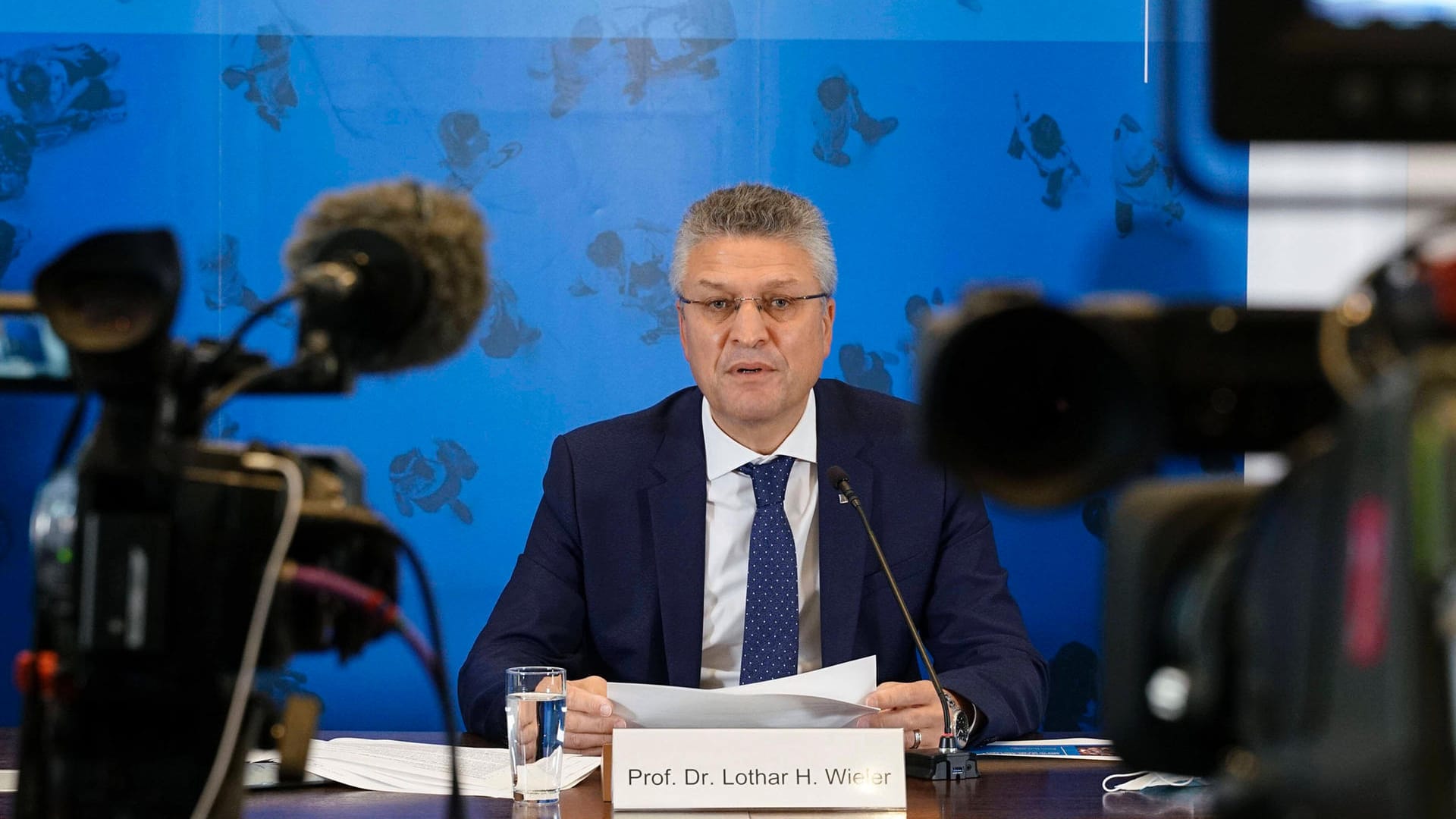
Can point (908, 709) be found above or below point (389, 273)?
below

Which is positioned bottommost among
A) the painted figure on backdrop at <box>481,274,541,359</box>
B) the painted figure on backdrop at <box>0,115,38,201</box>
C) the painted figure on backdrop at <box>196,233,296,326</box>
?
the painted figure on backdrop at <box>481,274,541,359</box>

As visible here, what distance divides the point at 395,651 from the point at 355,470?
310 cm

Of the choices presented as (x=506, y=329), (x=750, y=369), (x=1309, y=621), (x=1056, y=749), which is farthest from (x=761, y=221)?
(x=1309, y=621)

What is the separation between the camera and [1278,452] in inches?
26.3

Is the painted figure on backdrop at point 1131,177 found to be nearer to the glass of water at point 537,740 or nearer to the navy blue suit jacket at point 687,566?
the navy blue suit jacket at point 687,566

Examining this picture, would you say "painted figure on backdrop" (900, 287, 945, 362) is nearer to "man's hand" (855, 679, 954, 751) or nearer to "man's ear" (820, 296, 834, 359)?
"man's ear" (820, 296, 834, 359)


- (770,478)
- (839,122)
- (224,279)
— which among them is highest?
(839,122)

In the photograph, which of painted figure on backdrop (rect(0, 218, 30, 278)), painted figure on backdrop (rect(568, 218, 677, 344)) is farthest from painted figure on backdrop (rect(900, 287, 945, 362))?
painted figure on backdrop (rect(0, 218, 30, 278))

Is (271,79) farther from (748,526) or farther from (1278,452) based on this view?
(1278,452)

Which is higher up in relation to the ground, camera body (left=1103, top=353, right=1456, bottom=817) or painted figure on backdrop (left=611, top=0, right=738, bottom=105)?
painted figure on backdrop (left=611, top=0, right=738, bottom=105)

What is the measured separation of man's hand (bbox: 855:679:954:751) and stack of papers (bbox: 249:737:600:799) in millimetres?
414

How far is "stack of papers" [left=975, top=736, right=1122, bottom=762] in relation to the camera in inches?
79.3

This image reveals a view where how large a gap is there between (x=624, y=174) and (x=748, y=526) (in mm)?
1614

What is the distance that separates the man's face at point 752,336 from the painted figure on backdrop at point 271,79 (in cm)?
170
